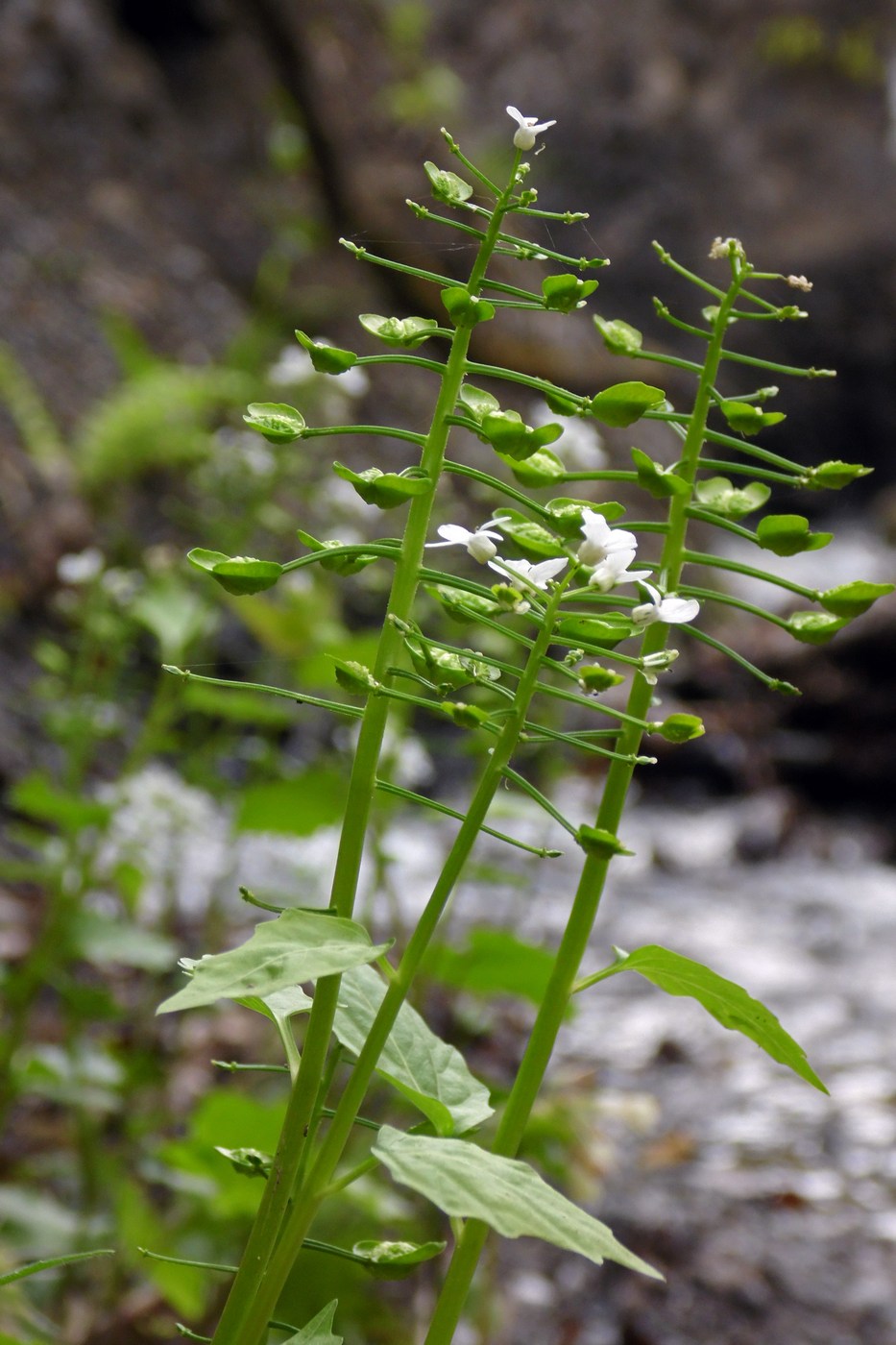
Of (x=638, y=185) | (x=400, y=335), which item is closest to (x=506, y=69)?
(x=638, y=185)

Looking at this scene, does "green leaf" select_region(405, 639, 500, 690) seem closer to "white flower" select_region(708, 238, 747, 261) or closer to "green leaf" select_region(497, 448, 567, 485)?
"green leaf" select_region(497, 448, 567, 485)

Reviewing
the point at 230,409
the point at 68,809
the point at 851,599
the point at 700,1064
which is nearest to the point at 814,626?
the point at 851,599

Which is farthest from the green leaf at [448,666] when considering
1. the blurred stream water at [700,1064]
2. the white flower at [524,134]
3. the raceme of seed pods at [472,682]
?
the blurred stream water at [700,1064]

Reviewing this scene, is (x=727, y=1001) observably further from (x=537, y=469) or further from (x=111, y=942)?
(x=111, y=942)

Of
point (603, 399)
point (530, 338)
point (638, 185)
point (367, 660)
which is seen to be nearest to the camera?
point (603, 399)

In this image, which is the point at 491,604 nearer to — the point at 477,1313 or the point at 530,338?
the point at 477,1313

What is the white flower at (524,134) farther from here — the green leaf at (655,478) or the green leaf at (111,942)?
the green leaf at (111,942)
